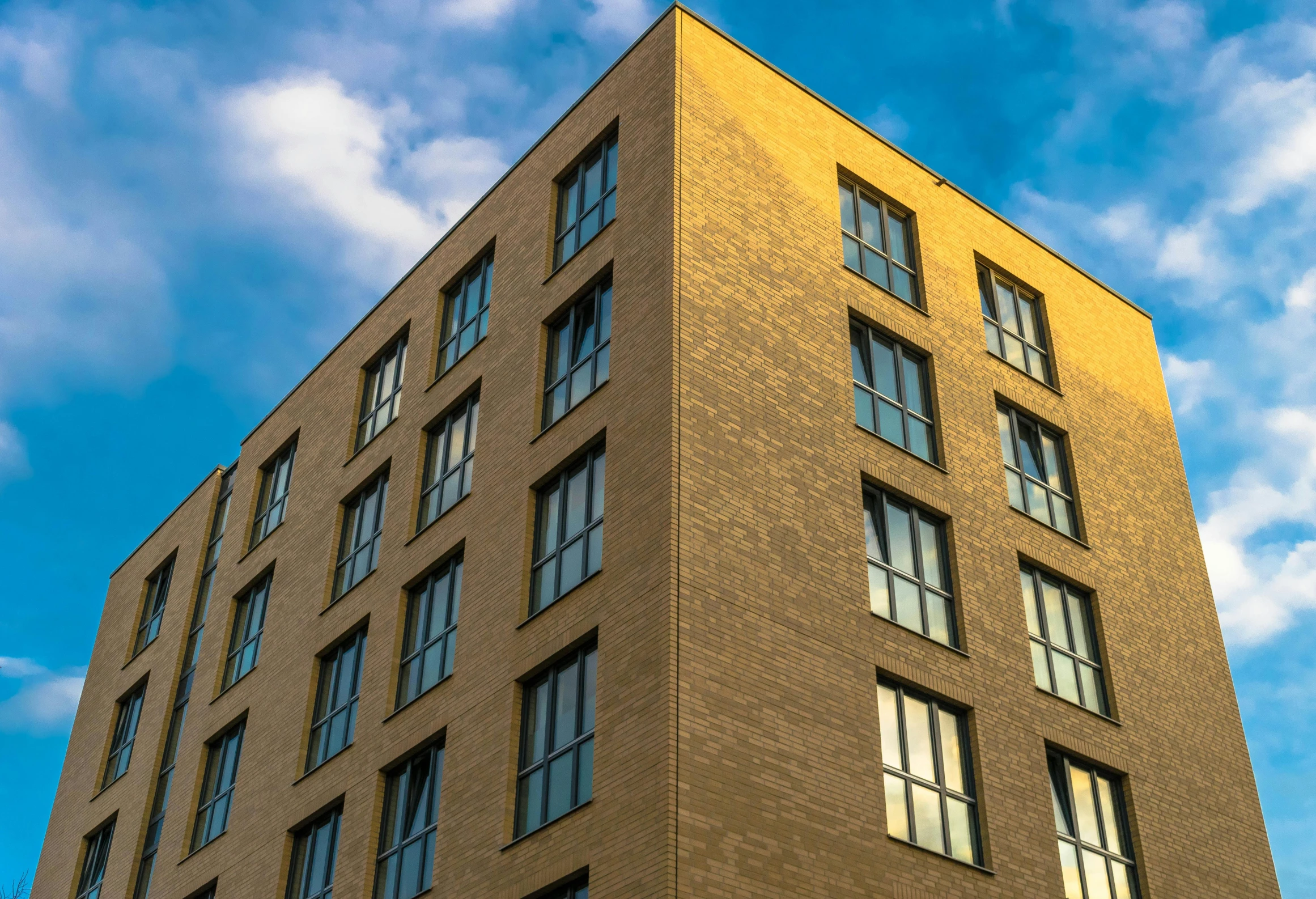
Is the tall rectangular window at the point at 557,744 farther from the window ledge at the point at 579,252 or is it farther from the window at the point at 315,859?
the window ledge at the point at 579,252

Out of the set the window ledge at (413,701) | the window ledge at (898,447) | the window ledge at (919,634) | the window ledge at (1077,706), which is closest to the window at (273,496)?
the window ledge at (413,701)

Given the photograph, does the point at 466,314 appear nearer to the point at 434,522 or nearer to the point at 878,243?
the point at 434,522

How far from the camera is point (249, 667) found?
3195 cm

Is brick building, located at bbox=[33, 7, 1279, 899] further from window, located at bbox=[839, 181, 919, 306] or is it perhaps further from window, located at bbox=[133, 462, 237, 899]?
window, located at bbox=[133, 462, 237, 899]

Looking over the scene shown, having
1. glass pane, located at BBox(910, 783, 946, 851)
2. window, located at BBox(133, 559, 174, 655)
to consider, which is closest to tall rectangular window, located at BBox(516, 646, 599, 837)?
glass pane, located at BBox(910, 783, 946, 851)

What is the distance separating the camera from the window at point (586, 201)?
26500mm

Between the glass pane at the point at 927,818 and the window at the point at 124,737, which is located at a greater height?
the window at the point at 124,737

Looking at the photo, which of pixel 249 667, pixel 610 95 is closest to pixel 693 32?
pixel 610 95

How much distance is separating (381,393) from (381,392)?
0.03 meters

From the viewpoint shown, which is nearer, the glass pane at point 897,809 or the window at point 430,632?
the glass pane at point 897,809

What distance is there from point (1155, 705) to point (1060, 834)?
170 inches

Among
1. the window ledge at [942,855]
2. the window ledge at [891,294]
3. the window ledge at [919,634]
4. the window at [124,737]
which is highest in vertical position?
the window ledge at [891,294]

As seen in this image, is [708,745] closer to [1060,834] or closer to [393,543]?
[1060,834]

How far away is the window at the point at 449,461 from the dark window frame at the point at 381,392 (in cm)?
241
